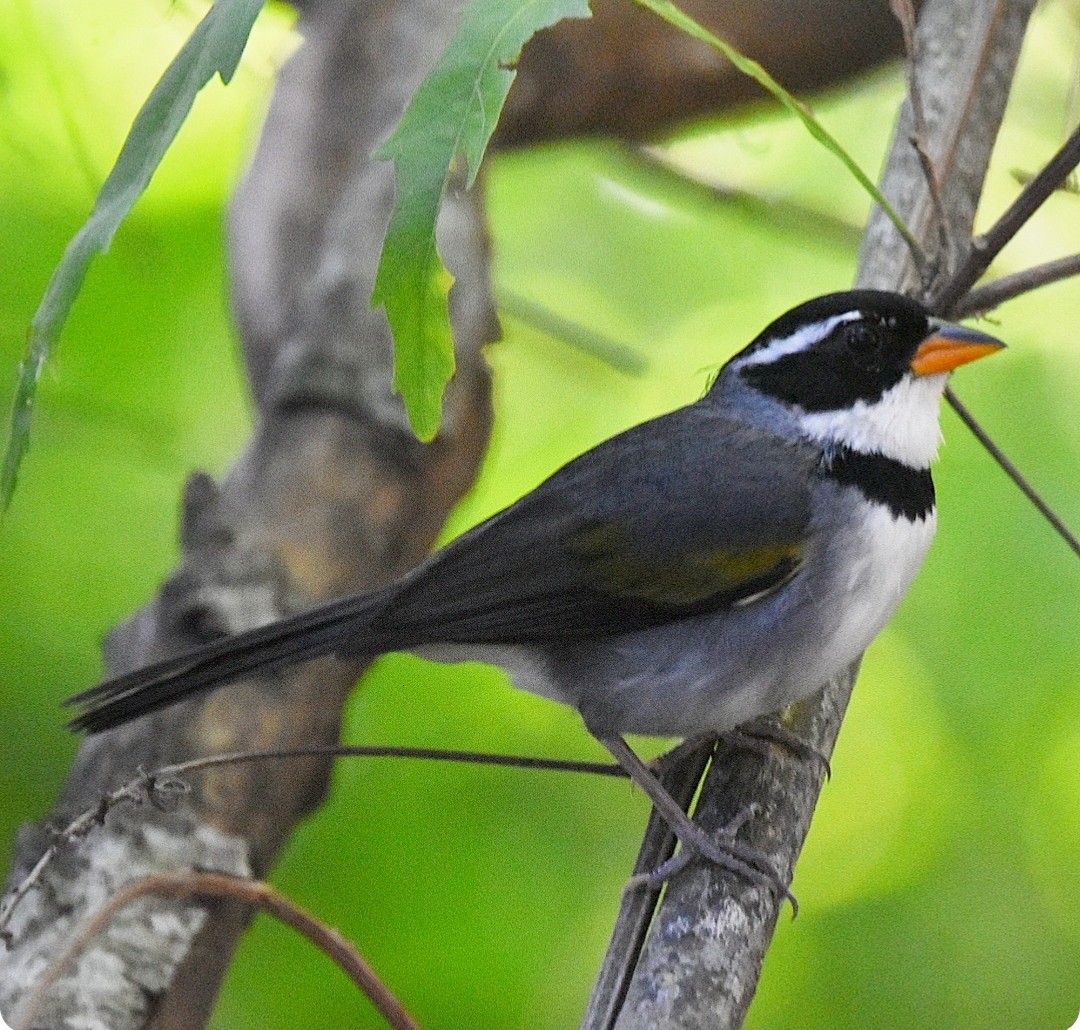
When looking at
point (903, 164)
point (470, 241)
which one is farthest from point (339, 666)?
point (903, 164)

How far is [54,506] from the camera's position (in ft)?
14.0

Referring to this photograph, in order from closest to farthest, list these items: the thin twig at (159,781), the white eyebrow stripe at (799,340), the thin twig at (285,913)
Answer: the thin twig at (159,781) < the thin twig at (285,913) < the white eyebrow stripe at (799,340)

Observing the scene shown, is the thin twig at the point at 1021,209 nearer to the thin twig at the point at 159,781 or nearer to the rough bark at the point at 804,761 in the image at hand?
the rough bark at the point at 804,761

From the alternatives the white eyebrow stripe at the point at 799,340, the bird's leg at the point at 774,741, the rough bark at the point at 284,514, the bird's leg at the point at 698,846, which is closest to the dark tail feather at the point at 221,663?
the rough bark at the point at 284,514

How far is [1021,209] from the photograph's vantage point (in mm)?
2355

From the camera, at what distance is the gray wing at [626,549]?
9.27ft

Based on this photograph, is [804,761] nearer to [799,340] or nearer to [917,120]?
[799,340]

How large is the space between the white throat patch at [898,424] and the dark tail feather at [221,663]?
39.3 inches

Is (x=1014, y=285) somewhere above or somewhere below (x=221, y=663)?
above

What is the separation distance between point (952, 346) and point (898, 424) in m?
0.21

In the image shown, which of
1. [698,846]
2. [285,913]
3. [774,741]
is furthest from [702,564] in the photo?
[285,913]

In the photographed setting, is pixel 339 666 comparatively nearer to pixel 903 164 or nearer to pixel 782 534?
pixel 782 534

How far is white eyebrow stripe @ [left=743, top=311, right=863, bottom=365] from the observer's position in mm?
2895

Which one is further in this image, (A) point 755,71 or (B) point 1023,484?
(B) point 1023,484
